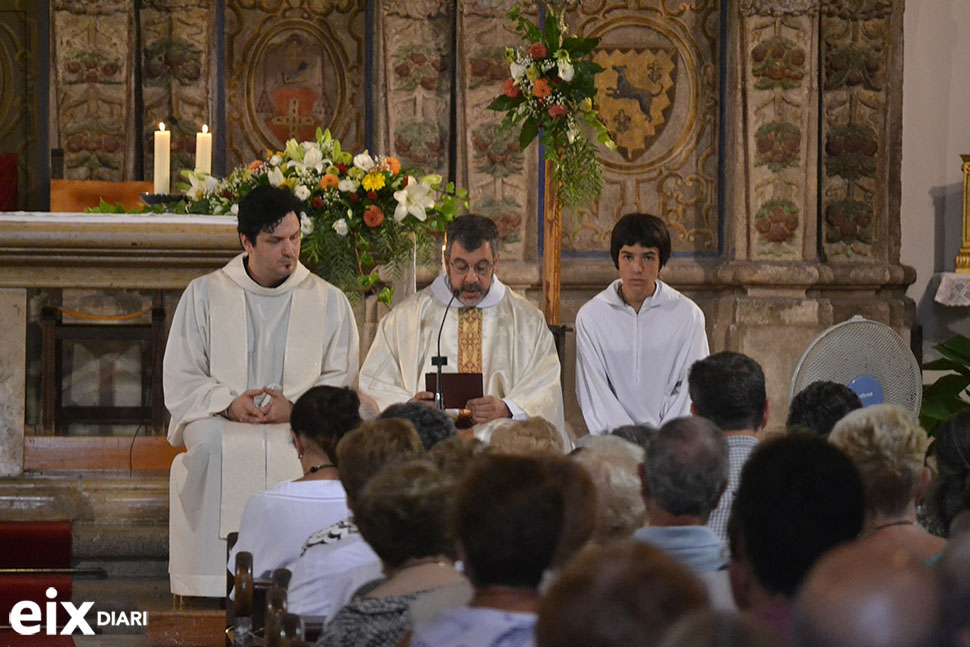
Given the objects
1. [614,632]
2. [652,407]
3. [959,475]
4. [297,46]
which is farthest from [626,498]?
[297,46]

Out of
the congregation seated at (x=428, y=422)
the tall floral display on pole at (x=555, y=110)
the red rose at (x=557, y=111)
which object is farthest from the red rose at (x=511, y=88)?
the congregation seated at (x=428, y=422)

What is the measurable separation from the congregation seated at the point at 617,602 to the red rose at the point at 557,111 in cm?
563

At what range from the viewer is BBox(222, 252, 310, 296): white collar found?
6215 mm

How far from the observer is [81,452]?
644 centimetres

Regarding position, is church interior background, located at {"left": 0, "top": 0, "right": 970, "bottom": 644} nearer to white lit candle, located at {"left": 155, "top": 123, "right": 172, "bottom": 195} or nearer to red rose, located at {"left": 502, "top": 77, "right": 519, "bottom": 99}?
red rose, located at {"left": 502, "top": 77, "right": 519, "bottom": 99}

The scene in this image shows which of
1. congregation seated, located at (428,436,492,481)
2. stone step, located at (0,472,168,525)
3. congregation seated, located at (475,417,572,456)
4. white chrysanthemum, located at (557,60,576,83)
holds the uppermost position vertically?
white chrysanthemum, located at (557,60,576,83)

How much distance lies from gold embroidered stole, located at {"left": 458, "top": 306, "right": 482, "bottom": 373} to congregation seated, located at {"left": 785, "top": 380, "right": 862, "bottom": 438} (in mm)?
2340

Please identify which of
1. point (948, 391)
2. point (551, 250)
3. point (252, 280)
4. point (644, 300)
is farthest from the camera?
point (948, 391)

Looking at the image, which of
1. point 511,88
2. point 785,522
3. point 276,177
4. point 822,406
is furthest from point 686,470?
point 511,88

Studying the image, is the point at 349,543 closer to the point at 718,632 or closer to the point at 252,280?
the point at 718,632

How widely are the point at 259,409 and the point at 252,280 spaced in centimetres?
63

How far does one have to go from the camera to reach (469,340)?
22.2 ft

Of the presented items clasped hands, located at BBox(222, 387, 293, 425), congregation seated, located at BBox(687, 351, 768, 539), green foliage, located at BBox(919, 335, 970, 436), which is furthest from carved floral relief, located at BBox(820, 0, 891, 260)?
congregation seated, located at BBox(687, 351, 768, 539)

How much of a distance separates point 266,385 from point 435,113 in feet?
12.4
